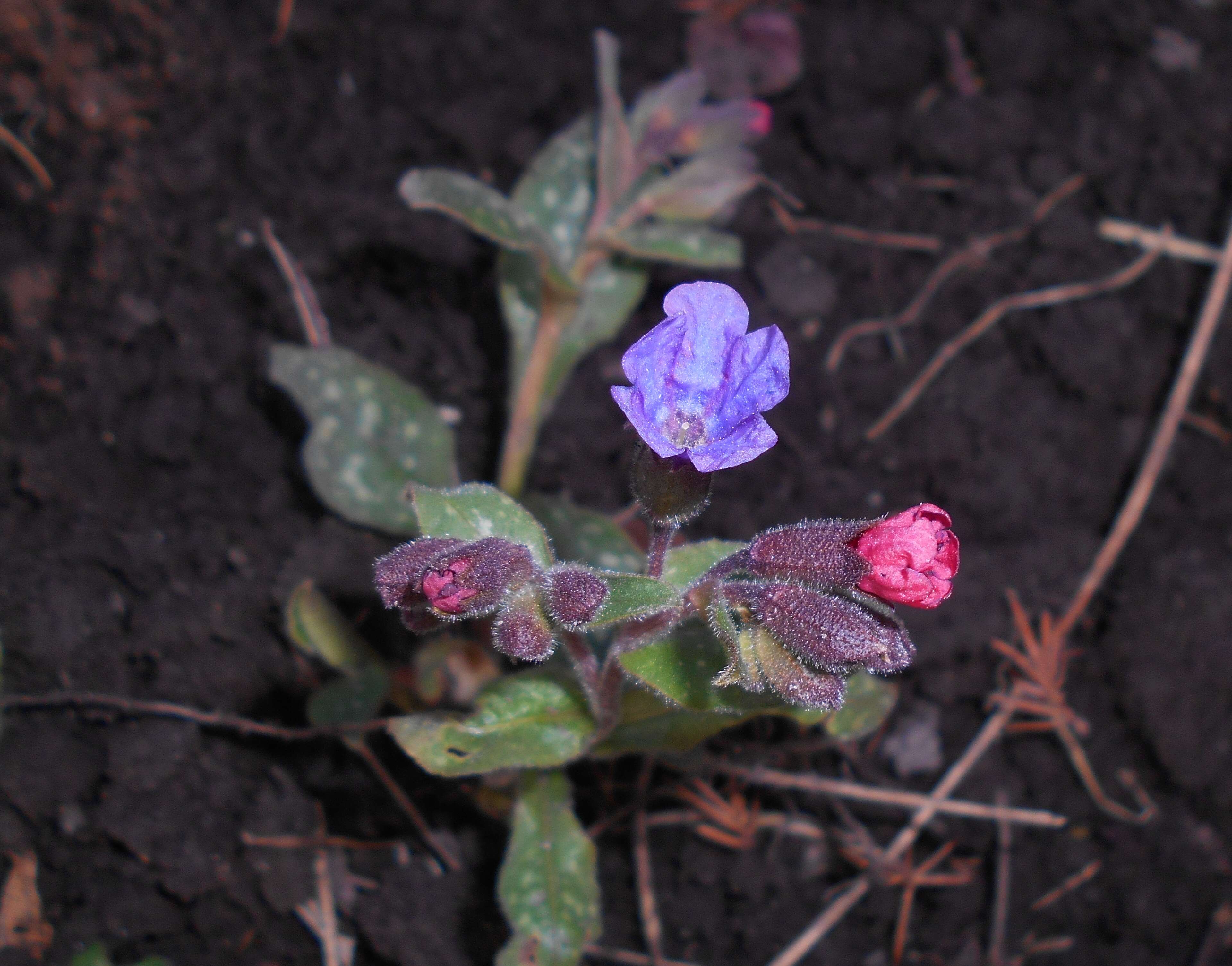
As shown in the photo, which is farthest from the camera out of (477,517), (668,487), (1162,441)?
(1162,441)

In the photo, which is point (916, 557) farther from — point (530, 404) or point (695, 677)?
point (530, 404)

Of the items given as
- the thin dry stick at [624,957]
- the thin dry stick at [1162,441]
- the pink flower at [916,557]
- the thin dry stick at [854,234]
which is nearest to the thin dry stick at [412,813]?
the thin dry stick at [624,957]

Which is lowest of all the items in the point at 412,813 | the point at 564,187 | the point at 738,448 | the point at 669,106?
the point at 412,813

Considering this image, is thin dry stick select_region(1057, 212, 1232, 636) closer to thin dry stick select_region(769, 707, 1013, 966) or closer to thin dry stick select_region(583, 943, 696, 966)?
thin dry stick select_region(769, 707, 1013, 966)

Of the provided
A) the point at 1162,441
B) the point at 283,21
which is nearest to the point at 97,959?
the point at 283,21

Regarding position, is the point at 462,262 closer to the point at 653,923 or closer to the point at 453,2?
the point at 453,2

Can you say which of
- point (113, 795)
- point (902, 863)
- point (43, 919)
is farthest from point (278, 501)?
point (902, 863)
